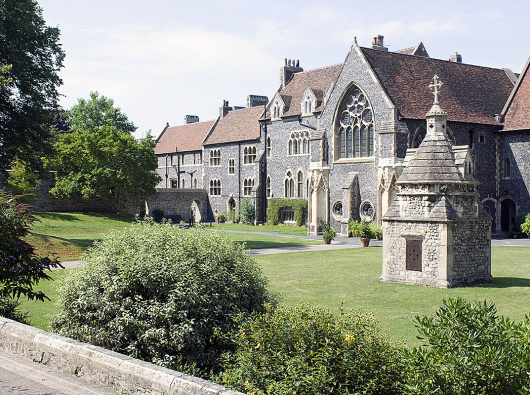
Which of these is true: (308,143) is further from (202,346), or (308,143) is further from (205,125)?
(202,346)

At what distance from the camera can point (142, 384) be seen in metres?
6.60

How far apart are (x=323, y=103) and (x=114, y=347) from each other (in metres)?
34.8

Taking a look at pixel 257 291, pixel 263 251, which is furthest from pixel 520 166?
→ pixel 257 291

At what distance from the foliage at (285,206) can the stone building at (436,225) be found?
91.3 ft

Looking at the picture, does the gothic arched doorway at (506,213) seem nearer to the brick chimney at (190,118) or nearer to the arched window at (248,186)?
the arched window at (248,186)

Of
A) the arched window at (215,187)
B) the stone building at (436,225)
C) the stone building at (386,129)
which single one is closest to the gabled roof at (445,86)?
the stone building at (386,129)

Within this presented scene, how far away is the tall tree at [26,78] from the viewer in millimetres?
26141

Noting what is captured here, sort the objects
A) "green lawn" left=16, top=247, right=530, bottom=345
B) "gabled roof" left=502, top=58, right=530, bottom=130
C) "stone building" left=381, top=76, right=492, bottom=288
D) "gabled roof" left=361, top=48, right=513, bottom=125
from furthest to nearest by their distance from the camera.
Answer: "gabled roof" left=502, top=58, right=530, bottom=130, "gabled roof" left=361, top=48, right=513, bottom=125, "stone building" left=381, top=76, right=492, bottom=288, "green lawn" left=16, top=247, right=530, bottom=345

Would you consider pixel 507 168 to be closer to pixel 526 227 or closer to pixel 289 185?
pixel 526 227

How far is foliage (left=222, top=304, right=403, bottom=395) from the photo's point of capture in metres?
5.99

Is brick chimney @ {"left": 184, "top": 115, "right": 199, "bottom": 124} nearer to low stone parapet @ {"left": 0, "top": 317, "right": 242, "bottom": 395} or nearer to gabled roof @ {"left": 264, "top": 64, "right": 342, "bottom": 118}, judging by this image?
gabled roof @ {"left": 264, "top": 64, "right": 342, "bottom": 118}

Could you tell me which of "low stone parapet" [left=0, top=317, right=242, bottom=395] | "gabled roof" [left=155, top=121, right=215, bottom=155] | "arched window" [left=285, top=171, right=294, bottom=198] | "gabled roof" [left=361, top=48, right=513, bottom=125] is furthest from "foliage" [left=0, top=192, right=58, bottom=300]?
"gabled roof" [left=155, top=121, right=215, bottom=155]

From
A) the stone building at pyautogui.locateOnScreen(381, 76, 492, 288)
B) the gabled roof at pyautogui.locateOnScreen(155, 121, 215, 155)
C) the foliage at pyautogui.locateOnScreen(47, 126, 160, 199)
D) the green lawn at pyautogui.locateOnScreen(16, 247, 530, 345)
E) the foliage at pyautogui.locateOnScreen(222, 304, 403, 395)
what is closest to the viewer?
the foliage at pyautogui.locateOnScreen(222, 304, 403, 395)

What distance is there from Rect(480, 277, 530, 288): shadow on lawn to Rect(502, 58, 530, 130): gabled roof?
22.6m
